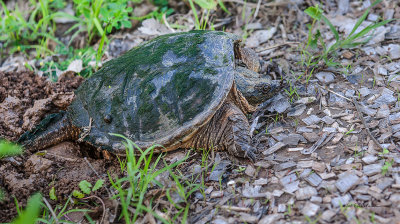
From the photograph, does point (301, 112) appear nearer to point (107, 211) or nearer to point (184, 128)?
point (184, 128)

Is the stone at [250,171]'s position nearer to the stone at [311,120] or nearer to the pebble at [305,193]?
the pebble at [305,193]

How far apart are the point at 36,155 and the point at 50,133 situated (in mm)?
229

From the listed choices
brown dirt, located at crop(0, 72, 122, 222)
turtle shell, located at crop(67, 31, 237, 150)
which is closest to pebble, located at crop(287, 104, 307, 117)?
turtle shell, located at crop(67, 31, 237, 150)

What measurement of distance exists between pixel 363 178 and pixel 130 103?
6.21 ft

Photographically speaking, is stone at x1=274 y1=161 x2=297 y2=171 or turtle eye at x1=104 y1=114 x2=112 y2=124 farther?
turtle eye at x1=104 y1=114 x2=112 y2=124

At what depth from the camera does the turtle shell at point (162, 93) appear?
9.83 ft

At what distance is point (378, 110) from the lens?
319cm

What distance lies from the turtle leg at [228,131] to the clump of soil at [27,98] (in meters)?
1.45

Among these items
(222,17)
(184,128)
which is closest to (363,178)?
(184,128)

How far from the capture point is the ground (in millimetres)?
2496

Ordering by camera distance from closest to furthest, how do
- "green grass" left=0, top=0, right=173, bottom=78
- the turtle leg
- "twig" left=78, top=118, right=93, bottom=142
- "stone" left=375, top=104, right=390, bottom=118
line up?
the turtle leg → "stone" left=375, top=104, right=390, bottom=118 → "twig" left=78, top=118, right=93, bottom=142 → "green grass" left=0, top=0, right=173, bottom=78

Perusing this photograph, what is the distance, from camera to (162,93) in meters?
3.04

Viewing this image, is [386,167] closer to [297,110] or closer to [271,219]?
[271,219]

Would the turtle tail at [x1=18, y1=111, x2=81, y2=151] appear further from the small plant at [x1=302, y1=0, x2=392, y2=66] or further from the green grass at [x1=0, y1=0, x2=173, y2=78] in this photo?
the small plant at [x1=302, y1=0, x2=392, y2=66]
